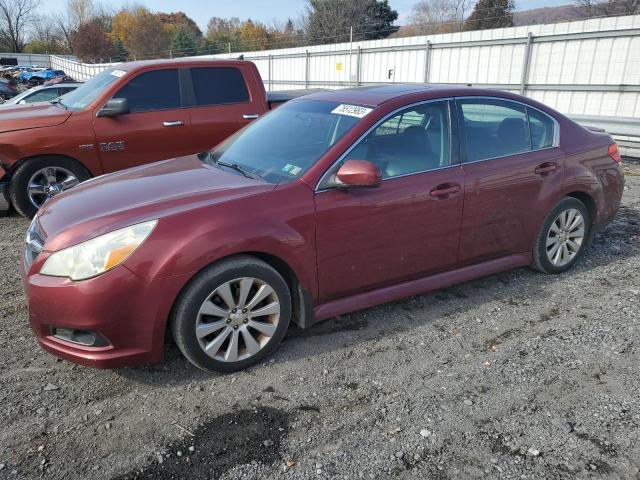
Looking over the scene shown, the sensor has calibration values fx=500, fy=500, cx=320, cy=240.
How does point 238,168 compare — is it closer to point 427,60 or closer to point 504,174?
point 504,174

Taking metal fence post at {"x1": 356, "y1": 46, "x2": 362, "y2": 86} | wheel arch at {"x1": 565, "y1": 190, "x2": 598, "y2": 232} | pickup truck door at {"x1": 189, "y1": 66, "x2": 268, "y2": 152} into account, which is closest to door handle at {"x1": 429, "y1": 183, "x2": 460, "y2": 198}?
wheel arch at {"x1": 565, "y1": 190, "x2": 598, "y2": 232}

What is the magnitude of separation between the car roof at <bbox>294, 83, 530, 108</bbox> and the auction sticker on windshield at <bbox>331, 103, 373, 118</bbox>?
2.2 inches

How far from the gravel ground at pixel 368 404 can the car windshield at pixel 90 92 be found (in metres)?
3.26

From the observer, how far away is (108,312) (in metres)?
2.69

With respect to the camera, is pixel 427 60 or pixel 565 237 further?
pixel 427 60

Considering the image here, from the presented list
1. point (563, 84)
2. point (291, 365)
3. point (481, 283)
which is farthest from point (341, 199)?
point (563, 84)

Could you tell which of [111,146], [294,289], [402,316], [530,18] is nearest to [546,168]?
[402,316]

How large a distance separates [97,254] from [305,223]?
1200mm

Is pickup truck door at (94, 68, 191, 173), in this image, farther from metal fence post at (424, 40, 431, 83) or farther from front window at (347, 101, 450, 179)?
metal fence post at (424, 40, 431, 83)

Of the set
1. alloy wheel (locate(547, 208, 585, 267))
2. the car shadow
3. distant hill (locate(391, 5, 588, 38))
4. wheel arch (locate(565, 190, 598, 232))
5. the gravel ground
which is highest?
distant hill (locate(391, 5, 588, 38))

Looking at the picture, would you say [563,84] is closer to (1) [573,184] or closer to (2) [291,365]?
(1) [573,184]

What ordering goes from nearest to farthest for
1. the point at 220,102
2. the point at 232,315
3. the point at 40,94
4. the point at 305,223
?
the point at 232,315 → the point at 305,223 → the point at 220,102 → the point at 40,94

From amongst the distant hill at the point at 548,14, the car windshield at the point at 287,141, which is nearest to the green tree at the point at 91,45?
the distant hill at the point at 548,14

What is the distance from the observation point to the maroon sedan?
276 centimetres
